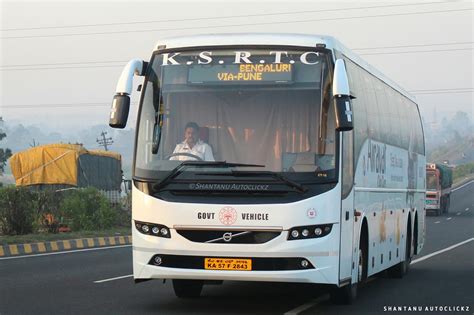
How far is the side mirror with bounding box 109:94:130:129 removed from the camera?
12.1m

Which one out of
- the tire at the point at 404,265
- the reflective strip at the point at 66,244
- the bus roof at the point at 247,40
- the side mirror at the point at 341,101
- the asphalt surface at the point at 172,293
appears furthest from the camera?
the reflective strip at the point at 66,244

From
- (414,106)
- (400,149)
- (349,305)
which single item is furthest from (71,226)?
(349,305)

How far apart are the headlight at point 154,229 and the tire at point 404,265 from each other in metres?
8.01

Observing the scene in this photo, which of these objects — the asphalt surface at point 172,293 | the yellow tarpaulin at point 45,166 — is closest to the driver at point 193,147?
the asphalt surface at point 172,293

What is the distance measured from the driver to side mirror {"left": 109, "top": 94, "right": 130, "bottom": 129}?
28.5 inches

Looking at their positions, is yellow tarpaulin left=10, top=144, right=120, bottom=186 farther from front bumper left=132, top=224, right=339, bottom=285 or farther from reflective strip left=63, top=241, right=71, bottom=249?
front bumper left=132, top=224, right=339, bottom=285

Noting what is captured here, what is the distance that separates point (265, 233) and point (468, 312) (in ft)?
9.97

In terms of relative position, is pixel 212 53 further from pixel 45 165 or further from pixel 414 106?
pixel 45 165

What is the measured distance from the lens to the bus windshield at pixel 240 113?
12320mm

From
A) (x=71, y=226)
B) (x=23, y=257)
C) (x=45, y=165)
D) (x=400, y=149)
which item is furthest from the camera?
(x=45, y=165)

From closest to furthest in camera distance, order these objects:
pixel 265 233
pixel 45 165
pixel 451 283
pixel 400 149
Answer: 1. pixel 265 233
2. pixel 451 283
3. pixel 400 149
4. pixel 45 165

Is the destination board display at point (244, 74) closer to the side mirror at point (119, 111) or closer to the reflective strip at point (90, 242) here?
the side mirror at point (119, 111)

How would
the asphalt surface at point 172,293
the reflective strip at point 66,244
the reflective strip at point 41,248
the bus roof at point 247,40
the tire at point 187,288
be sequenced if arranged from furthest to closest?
the reflective strip at point 66,244 < the reflective strip at point 41,248 < the tire at point 187,288 < the asphalt surface at point 172,293 < the bus roof at point 247,40

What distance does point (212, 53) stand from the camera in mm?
12734
